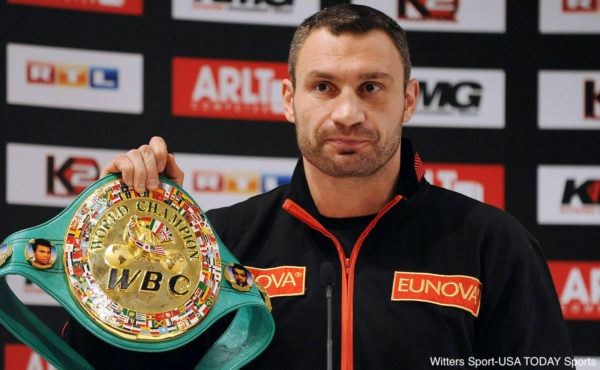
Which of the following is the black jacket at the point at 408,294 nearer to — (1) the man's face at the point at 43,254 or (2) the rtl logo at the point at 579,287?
(1) the man's face at the point at 43,254

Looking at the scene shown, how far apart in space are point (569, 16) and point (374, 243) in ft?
6.10

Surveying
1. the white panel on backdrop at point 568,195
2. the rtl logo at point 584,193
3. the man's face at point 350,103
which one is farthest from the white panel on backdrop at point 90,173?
the man's face at point 350,103

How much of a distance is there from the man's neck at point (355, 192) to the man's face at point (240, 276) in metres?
0.28

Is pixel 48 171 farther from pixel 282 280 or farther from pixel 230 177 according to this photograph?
pixel 282 280

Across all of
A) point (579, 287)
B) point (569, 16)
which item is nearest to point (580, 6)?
point (569, 16)

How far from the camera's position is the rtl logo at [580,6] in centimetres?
292

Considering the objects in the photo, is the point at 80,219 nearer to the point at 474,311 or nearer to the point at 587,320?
the point at 474,311

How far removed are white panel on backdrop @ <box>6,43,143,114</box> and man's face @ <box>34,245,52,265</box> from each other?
4.80ft

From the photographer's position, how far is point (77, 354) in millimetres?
1346

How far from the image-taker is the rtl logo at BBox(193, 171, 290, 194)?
2.73 metres

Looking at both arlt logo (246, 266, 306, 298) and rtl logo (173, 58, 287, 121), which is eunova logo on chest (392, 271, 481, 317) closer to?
arlt logo (246, 266, 306, 298)

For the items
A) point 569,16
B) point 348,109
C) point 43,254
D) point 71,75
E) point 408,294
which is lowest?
point 408,294

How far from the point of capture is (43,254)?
1.28 metres

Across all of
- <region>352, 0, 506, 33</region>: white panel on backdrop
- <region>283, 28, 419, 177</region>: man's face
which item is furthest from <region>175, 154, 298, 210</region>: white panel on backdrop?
<region>283, 28, 419, 177</region>: man's face
